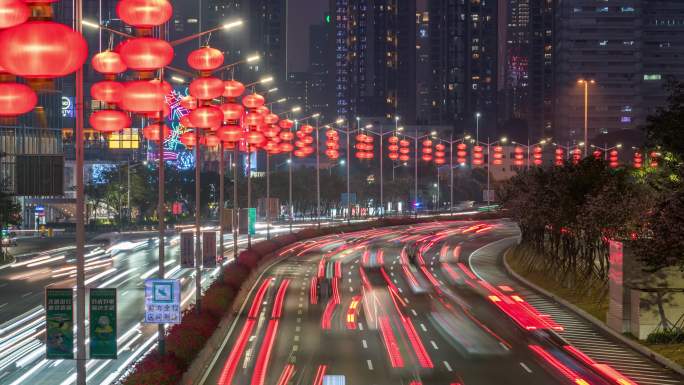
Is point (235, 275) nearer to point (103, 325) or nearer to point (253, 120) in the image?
point (253, 120)

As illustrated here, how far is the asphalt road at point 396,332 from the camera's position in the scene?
1228 inches

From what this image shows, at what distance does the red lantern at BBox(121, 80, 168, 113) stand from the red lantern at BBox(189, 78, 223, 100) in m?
9.62

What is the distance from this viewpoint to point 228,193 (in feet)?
465

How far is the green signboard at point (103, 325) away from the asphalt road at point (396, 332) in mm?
9924

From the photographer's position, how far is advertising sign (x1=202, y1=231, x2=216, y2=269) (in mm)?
43125

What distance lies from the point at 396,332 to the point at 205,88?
1370cm

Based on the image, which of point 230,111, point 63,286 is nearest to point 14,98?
point 230,111

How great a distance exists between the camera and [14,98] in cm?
1539

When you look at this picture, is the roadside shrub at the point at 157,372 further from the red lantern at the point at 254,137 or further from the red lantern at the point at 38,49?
the red lantern at the point at 254,137

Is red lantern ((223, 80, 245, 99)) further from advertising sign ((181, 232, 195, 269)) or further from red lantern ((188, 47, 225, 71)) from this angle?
red lantern ((188, 47, 225, 71))

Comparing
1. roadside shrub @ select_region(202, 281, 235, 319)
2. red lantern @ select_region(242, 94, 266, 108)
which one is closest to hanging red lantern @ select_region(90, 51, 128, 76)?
roadside shrub @ select_region(202, 281, 235, 319)

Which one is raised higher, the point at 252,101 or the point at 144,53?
the point at 252,101

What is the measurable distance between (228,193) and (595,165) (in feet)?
307

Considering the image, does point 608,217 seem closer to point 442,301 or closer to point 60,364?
point 442,301
